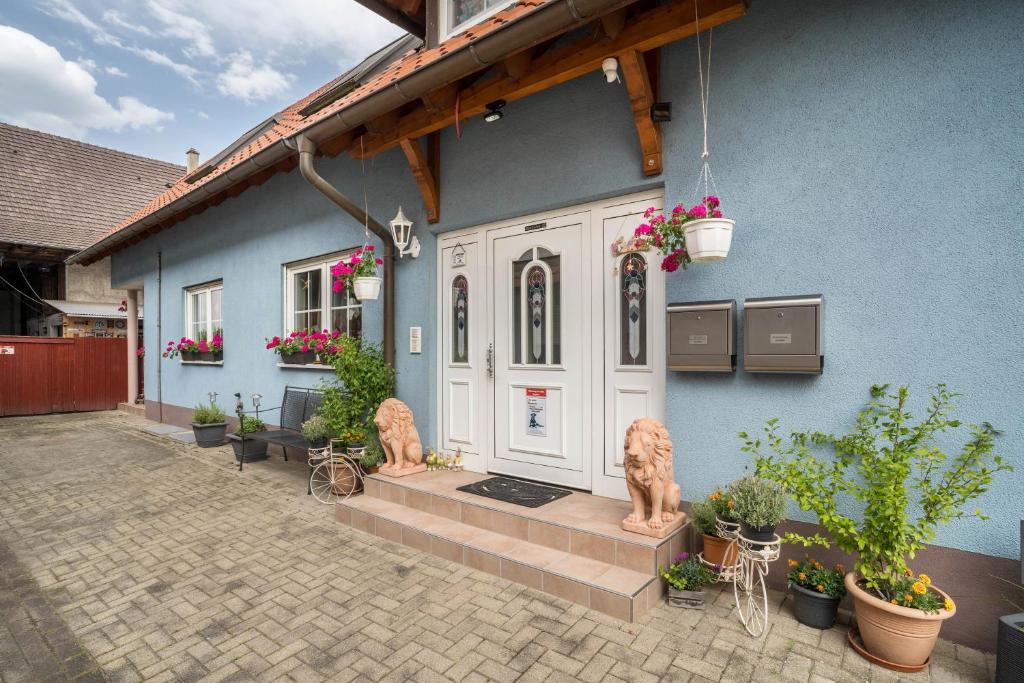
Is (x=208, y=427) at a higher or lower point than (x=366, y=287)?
lower

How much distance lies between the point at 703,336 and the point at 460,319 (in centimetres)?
257

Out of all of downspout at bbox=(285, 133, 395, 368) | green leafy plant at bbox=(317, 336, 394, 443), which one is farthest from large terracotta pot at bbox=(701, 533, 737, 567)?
downspout at bbox=(285, 133, 395, 368)

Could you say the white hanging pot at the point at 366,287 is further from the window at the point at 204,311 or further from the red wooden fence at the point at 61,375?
the red wooden fence at the point at 61,375

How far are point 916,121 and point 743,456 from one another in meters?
2.17

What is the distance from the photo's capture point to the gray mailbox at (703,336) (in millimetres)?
3352

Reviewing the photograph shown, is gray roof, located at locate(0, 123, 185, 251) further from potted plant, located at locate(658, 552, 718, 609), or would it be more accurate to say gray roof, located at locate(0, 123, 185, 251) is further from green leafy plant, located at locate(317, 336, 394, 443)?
potted plant, located at locate(658, 552, 718, 609)

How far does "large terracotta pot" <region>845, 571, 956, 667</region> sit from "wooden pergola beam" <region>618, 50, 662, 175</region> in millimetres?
2916

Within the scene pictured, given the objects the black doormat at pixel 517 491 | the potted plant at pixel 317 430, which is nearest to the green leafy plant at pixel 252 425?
the potted plant at pixel 317 430

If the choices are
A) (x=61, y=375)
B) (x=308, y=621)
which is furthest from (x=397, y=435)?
(x=61, y=375)

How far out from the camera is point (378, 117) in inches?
187

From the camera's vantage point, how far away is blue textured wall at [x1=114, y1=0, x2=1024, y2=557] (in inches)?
103

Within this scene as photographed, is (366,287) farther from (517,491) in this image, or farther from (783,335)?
(783,335)

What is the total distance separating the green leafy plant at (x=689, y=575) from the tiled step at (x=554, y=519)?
0.08 meters

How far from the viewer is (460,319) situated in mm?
5227
